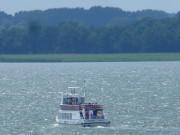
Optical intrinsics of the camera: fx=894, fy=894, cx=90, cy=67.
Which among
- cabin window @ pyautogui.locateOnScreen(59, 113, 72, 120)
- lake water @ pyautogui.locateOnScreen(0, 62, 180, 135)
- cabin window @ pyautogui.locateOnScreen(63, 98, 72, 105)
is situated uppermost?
cabin window @ pyautogui.locateOnScreen(63, 98, 72, 105)

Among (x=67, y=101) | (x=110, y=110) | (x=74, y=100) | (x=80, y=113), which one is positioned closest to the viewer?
(x=80, y=113)

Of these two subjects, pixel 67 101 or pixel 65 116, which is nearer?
pixel 65 116

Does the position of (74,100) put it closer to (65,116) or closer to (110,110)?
(65,116)

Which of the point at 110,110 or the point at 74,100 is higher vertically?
the point at 74,100

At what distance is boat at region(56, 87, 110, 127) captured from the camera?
238 feet

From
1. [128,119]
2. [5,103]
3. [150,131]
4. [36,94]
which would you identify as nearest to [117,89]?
[36,94]

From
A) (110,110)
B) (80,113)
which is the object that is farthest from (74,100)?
(110,110)

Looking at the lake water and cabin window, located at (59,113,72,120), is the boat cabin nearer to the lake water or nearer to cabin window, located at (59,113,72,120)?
cabin window, located at (59,113,72,120)

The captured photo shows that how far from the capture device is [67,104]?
75.8 meters

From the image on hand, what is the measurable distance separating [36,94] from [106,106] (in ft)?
81.6

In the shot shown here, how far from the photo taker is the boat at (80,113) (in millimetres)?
72500

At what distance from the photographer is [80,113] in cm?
7362

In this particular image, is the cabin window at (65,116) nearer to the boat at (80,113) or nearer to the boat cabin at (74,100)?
the boat at (80,113)

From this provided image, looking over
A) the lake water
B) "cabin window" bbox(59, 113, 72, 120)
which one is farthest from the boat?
the lake water
